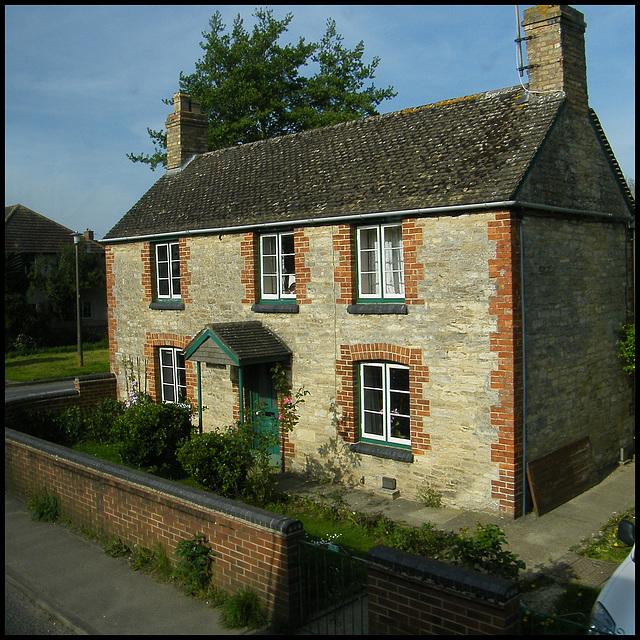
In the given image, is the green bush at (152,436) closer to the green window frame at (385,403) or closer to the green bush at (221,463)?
the green bush at (221,463)

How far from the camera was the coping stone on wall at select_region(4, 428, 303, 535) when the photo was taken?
23.9 ft

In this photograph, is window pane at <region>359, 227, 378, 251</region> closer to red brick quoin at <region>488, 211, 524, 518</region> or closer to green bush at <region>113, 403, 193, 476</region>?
red brick quoin at <region>488, 211, 524, 518</region>

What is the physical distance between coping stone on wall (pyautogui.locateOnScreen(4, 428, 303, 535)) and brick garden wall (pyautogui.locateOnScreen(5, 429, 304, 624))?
1 cm

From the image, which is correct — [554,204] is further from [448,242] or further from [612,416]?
[612,416]

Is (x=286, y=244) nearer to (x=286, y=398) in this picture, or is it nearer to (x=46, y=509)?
(x=286, y=398)

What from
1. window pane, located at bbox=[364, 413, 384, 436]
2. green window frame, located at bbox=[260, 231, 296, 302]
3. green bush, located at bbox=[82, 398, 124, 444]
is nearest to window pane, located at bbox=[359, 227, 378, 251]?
green window frame, located at bbox=[260, 231, 296, 302]

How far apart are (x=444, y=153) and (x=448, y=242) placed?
223cm

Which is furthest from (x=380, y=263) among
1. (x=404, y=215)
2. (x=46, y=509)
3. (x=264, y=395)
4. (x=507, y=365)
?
(x=46, y=509)

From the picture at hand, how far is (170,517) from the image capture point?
A: 28.3ft

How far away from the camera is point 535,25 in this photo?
1270cm

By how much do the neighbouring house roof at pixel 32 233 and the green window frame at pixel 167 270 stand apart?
27.3 metres

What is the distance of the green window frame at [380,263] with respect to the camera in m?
12.7

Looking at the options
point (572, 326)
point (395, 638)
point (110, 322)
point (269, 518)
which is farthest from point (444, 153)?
point (110, 322)

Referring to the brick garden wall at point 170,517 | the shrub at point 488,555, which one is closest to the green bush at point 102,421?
the brick garden wall at point 170,517
